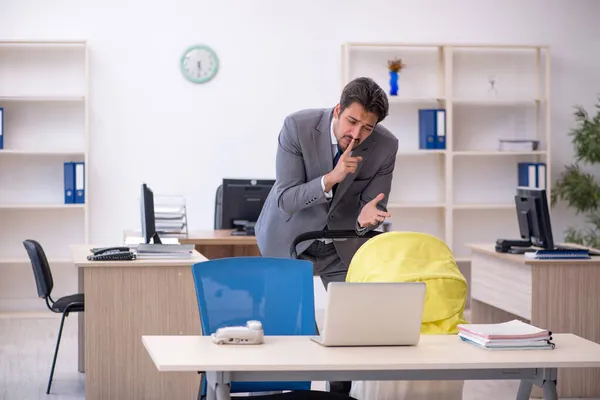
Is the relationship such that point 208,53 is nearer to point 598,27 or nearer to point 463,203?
point 463,203

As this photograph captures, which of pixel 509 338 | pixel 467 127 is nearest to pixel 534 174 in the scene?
pixel 467 127

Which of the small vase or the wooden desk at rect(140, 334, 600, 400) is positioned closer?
the wooden desk at rect(140, 334, 600, 400)

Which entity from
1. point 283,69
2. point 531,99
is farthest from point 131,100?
point 531,99

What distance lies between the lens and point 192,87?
7.96m

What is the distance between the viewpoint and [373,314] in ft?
8.63

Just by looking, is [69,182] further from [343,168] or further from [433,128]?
[343,168]

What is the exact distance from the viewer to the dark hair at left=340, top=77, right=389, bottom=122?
350cm

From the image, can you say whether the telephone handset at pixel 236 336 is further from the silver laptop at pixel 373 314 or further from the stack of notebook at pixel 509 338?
the stack of notebook at pixel 509 338

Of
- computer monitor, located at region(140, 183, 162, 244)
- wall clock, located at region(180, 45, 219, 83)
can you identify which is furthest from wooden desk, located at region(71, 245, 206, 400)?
wall clock, located at region(180, 45, 219, 83)

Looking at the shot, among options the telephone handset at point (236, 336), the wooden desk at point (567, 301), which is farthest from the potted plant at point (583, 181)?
the telephone handset at point (236, 336)

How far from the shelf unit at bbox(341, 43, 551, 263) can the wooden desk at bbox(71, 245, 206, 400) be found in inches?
152

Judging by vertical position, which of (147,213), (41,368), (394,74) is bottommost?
(41,368)

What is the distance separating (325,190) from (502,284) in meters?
2.31

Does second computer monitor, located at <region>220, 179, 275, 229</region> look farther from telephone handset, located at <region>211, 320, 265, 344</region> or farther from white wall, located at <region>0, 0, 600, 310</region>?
telephone handset, located at <region>211, 320, 265, 344</region>
